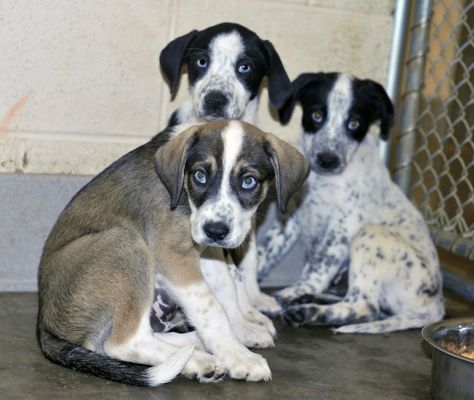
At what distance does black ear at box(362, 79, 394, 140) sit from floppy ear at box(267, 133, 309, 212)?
1.56 metres

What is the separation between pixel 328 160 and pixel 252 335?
55.6 inches

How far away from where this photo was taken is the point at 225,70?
16.9ft

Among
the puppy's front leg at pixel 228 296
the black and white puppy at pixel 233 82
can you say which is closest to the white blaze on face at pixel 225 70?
the black and white puppy at pixel 233 82

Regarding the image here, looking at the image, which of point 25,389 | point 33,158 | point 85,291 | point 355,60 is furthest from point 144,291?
point 355,60

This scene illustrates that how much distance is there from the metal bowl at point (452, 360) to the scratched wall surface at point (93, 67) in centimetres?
246

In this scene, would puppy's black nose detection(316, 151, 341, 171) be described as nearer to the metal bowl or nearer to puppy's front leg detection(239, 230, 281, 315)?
puppy's front leg detection(239, 230, 281, 315)

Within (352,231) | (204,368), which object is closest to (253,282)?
(352,231)

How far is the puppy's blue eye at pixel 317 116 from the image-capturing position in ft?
18.7

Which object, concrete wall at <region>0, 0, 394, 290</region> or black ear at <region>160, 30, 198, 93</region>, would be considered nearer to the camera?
black ear at <region>160, 30, 198, 93</region>

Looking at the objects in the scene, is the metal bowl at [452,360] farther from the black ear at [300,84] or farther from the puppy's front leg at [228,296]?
the black ear at [300,84]

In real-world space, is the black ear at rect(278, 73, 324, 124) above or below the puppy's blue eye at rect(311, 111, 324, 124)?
above

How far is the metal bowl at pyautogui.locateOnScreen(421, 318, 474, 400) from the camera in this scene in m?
3.85

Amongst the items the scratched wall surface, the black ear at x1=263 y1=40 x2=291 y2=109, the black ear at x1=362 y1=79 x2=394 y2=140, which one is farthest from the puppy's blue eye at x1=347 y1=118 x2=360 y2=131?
the scratched wall surface

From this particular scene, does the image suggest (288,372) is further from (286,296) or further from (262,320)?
(286,296)
